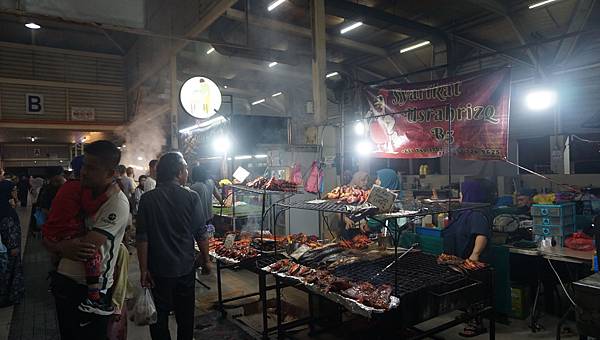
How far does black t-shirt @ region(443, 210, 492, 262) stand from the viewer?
482 centimetres

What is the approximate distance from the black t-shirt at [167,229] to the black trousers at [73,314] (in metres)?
0.81

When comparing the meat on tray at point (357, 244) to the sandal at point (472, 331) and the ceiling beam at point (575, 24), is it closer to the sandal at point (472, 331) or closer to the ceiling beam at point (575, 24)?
the sandal at point (472, 331)

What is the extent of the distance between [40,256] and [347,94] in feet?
28.4

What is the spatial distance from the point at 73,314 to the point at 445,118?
5481 millimetres

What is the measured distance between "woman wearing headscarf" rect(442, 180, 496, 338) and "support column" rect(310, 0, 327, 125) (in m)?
2.30

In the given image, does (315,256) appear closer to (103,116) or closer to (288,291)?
(288,291)

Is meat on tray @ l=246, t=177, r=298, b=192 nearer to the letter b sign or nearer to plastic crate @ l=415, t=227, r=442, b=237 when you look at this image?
plastic crate @ l=415, t=227, r=442, b=237

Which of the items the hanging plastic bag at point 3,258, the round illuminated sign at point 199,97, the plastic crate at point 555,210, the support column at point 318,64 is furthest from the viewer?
the round illuminated sign at point 199,97

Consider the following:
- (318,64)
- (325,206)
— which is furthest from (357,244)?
(318,64)

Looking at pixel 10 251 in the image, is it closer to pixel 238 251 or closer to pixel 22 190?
pixel 238 251

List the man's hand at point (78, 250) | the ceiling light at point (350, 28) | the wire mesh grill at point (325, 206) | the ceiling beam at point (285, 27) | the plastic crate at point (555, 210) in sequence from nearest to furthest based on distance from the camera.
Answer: the man's hand at point (78, 250) < the wire mesh grill at point (325, 206) < the plastic crate at point (555, 210) < the ceiling beam at point (285, 27) < the ceiling light at point (350, 28)

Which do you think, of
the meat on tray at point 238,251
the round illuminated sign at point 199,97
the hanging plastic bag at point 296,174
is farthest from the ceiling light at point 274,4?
the meat on tray at point 238,251

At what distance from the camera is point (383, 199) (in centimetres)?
334

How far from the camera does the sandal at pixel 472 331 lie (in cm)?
473
